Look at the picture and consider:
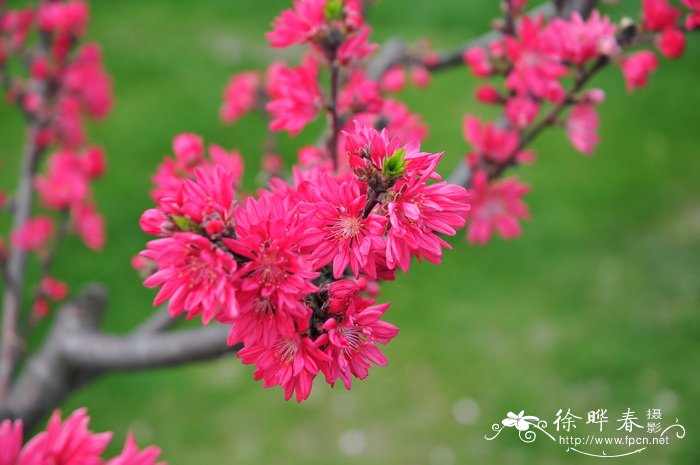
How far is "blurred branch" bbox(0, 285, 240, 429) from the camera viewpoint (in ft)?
5.20

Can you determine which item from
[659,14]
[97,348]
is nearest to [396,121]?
[659,14]

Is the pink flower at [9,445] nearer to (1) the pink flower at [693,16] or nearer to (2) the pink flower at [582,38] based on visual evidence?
(2) the pink flower at [582,38]

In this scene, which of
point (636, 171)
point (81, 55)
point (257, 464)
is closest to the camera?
point (81, 55)

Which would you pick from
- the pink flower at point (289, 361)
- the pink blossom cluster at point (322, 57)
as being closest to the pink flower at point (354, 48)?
the pink blossom cluster at point (322, 57)

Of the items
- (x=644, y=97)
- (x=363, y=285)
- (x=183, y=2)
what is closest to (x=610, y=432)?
(x=363, y=285)

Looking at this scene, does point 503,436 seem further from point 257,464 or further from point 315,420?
point 257,464

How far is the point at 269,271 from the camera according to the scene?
2.37 feet

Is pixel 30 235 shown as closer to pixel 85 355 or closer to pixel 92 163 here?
pixel 92 163

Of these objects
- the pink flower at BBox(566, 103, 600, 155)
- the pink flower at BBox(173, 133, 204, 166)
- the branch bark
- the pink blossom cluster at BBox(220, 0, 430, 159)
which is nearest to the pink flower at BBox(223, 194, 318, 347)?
the pink blossom cluster at BBox(220, 0, 430, 159)

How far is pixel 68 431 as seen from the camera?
734 mm

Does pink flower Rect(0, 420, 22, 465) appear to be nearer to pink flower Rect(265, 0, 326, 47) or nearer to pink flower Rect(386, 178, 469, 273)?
pink flower Rect(386, 178, 469, 273)

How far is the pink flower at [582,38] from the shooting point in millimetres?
1216

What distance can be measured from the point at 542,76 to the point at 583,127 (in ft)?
0.69

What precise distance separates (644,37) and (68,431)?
1306 millimetres
